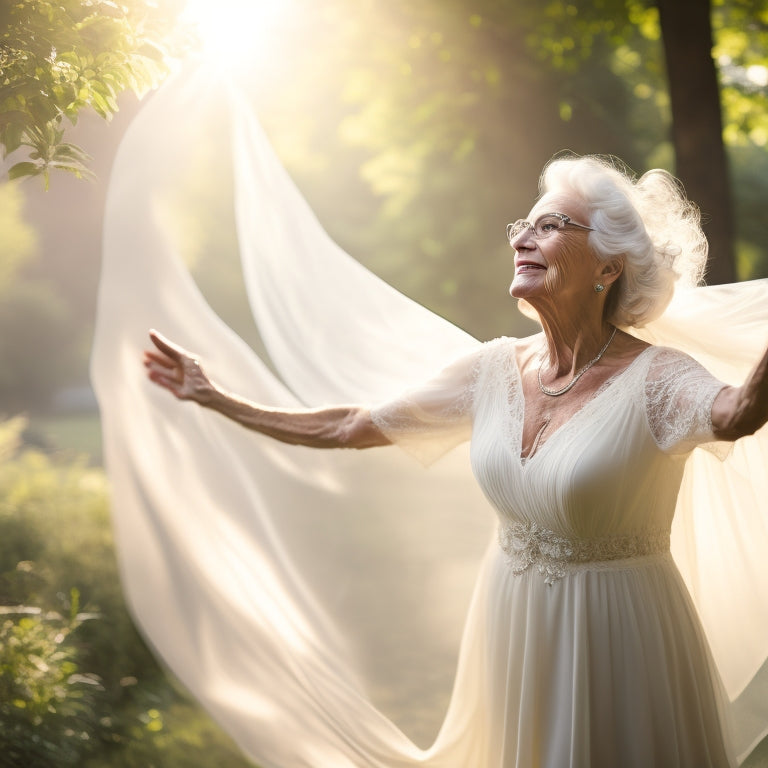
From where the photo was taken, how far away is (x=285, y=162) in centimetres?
1170

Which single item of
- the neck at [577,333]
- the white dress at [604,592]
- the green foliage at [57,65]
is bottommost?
the white dress at [604,592]

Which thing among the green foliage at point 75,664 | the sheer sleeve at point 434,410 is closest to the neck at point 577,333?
the sheer sleeve at point 434,410

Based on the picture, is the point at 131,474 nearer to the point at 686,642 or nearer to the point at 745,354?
the point at 686,642

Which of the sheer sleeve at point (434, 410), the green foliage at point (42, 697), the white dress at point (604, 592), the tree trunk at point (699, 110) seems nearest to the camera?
the white dress at point (604, 592)

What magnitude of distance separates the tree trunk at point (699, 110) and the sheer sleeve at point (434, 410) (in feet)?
9.99

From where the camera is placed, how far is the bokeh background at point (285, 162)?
2537 mm

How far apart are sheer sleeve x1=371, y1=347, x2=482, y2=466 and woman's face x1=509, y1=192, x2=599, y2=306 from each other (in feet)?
1.15

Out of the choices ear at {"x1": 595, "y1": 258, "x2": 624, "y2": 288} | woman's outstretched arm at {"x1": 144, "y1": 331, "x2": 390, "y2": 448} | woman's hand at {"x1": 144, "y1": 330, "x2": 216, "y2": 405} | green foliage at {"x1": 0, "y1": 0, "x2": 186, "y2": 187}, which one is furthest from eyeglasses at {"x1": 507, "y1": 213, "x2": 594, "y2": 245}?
green foliage at {"x1": 0, "y1": 0, "x2": 186, "y2": 187}

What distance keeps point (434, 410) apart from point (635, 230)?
2.48 ft

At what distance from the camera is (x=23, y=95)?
2232 mm

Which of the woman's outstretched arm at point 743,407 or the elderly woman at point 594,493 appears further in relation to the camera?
the elderly woman at point 594,493

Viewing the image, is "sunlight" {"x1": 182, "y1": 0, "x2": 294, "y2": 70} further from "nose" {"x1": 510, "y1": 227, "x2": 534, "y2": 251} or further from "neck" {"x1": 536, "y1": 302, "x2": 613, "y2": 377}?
"neck" {"x1": 536, "y1": 302, "x2": 613, "y2": 377}

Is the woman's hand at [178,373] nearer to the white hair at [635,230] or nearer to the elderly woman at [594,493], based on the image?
the elderly woman at [594,493]

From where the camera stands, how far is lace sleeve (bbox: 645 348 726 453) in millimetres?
1868
